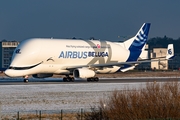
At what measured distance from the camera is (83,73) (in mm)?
57625

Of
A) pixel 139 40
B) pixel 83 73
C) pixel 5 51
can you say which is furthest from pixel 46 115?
pixel 5 51

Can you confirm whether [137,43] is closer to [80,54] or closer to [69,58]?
[80,54]

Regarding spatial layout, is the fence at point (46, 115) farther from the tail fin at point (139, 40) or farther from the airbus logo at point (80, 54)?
the tail fin at point (139, 40)

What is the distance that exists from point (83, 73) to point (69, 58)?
2.83 m

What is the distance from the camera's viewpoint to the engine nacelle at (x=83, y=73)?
57.5 m

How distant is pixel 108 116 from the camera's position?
26031mm

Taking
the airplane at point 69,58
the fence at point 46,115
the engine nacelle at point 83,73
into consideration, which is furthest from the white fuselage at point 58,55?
the fence at point 46,115

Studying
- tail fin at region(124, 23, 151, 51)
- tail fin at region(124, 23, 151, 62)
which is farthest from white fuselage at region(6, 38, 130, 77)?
tail fin at region(124, 23, 151, 51)

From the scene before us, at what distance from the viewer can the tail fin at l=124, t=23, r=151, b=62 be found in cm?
6806

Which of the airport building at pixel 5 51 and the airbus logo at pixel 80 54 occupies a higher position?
the airport building at pixel 5 51

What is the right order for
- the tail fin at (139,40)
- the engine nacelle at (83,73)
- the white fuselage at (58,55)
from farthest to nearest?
1. the tail fin at (139,40)
2. the engine nacelle at (83,73)
3. the white fuselage at (58,55)

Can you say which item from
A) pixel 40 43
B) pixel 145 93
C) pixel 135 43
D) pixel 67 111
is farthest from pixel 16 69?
pixel 145 93

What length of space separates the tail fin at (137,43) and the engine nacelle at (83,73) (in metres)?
9.84

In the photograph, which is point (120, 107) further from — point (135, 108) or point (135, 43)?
point (135, 43)
